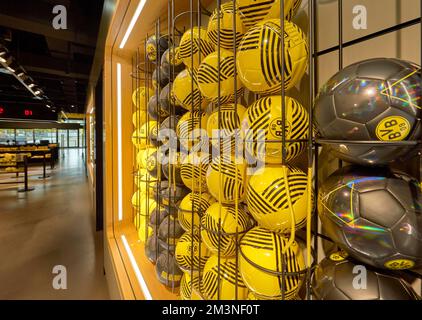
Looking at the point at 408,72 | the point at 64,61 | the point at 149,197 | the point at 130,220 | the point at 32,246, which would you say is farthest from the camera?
the point at 64,61

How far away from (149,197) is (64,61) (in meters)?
6.27

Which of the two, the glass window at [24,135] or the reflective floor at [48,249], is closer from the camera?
the reflective floor at [48,249]

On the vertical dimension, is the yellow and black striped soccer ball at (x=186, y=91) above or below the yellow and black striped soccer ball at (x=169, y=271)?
above

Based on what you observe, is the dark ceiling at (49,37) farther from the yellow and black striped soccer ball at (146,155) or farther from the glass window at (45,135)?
the glass window at (45,135)

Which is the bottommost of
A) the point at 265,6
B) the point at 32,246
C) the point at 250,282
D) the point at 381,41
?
the point at 32,246

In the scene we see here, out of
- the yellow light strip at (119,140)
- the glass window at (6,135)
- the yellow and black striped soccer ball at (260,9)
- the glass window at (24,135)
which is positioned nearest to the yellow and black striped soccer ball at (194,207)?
the yellow and black striped soccer ball at (260,9)

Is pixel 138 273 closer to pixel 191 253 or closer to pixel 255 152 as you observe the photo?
pixel 191 253

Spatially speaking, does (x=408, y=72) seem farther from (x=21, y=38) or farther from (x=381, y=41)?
(x=21, y=38)

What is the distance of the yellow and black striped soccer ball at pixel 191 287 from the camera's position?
1.24 m

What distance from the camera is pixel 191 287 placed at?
1.28 metres

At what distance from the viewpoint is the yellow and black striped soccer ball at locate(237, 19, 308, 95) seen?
752 millimetres

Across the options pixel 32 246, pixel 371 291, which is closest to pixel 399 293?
pixel 371 291

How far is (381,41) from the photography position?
0.78 meters
